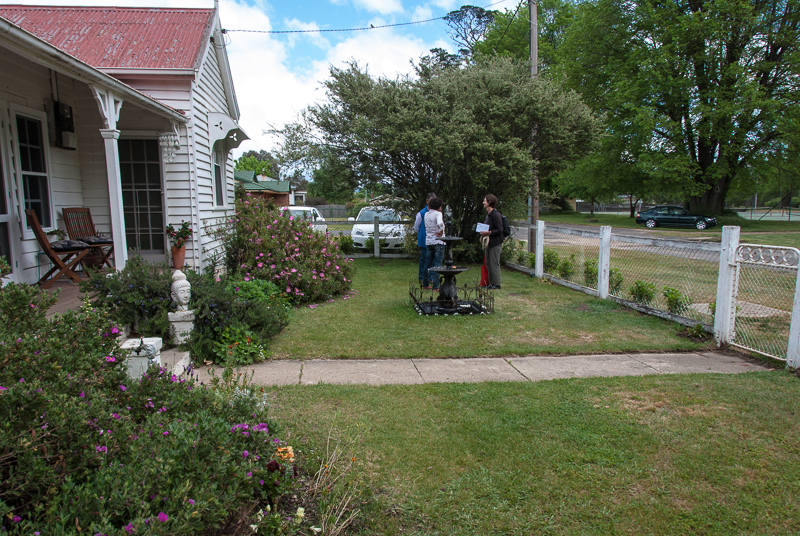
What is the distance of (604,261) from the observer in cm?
887

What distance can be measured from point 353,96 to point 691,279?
9.41m

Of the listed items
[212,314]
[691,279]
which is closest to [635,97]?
[691,279]

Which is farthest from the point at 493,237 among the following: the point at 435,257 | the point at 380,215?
the point at 380,215

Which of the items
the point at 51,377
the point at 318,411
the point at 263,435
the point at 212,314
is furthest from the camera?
the point at 212,314

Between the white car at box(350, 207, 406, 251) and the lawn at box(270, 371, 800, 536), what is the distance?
1094cm

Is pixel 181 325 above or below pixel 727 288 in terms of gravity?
below

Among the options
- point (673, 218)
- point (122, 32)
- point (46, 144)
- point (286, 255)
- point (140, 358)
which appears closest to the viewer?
point (140, 358)

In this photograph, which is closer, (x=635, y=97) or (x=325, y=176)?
(x=325, y=176)

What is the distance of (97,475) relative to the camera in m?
1.87

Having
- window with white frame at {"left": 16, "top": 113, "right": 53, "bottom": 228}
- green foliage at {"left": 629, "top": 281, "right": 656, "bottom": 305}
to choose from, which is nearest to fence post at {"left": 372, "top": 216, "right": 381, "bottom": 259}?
green foliage at {"left": 629, "top": 281, "right": 656, "bottom": 305}

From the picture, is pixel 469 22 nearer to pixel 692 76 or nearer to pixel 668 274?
pixel 692 76

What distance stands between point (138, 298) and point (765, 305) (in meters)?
8.68

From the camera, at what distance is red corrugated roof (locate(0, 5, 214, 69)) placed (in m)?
8.78

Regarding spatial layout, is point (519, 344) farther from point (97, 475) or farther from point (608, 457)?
point (97, 475)
